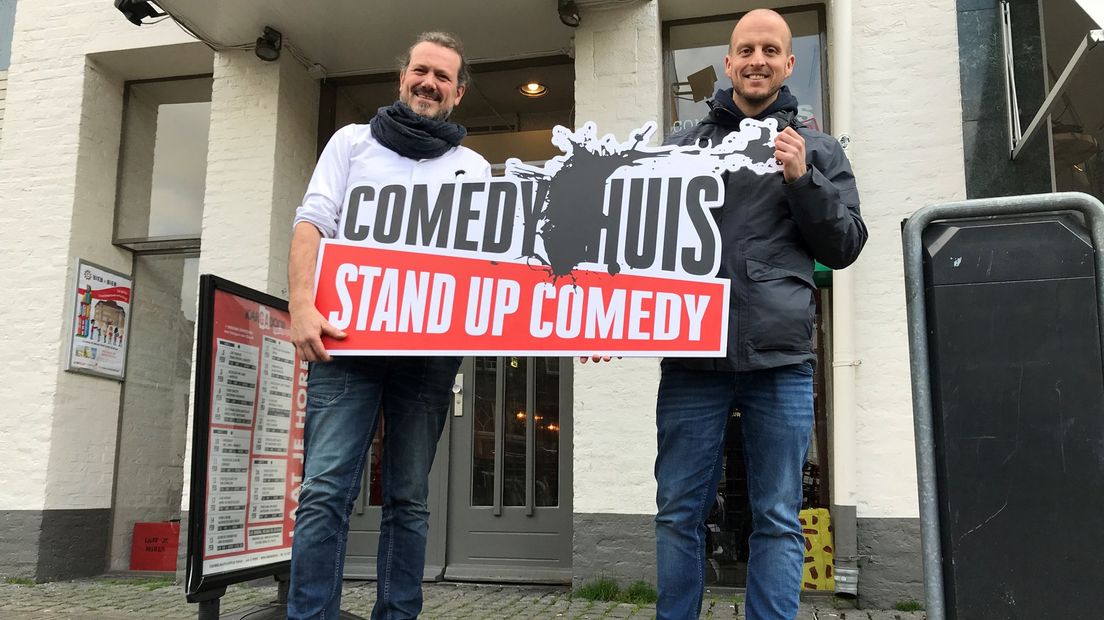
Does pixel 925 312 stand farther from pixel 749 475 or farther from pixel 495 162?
pixel 495 162

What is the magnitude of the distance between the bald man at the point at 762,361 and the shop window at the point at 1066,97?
2.58m

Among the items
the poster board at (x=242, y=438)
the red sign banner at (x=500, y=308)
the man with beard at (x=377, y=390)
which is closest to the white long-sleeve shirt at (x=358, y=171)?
the man with beard at (x=377, y=390)

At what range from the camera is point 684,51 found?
6.06 metres

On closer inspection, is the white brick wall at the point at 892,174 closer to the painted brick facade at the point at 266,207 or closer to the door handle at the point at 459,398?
the painted brick facade at the point at 266,207

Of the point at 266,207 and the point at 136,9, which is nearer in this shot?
the point at 136,9

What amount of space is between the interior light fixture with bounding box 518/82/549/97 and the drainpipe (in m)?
2.06

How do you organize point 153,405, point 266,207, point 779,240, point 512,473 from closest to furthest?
point 779,240
point 512,473
point 266,207
point 153,405

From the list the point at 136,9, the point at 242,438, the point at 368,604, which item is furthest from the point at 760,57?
the point at 136,9

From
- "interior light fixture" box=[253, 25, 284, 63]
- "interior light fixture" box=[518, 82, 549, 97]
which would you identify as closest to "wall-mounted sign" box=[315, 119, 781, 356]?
"interior light fixture" box=[253, 25, 284, 63]

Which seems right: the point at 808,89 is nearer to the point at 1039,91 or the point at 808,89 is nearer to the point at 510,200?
the point at 1039,91

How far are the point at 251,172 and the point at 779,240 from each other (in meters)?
4.67

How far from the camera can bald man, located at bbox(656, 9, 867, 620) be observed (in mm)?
2385

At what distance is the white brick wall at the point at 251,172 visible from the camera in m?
6.09

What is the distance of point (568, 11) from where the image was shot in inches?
220
